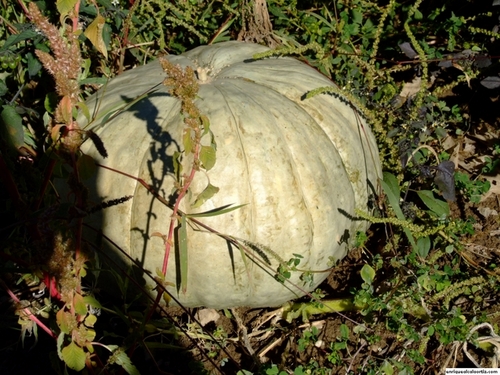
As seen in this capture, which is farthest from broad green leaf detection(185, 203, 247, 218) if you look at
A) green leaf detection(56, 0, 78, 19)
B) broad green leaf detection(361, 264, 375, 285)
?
green leaf detection(56, 0, 78, 19)

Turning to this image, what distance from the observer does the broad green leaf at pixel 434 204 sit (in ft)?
10.3

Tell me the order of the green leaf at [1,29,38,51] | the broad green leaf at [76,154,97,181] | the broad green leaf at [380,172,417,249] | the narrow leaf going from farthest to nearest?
the narrow leaf < the green leaf at [1,29,38,51] < the broad green leaf at [380,172,417,249] < the broad green leaf at [76,154,97,181]

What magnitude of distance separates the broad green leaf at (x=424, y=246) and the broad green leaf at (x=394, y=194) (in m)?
0.04

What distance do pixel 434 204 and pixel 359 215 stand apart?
64cm

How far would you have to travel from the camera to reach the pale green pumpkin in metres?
2.48

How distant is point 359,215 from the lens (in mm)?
2723

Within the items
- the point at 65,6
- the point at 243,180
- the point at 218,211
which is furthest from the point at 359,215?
the point at 65,6

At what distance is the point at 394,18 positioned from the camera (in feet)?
13.9

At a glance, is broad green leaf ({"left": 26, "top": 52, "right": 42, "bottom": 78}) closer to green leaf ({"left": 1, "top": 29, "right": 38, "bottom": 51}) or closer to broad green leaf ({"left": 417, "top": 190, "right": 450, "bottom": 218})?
green leaf ({"left": 1, "top": 29, "right": 38, "bottom": 51})

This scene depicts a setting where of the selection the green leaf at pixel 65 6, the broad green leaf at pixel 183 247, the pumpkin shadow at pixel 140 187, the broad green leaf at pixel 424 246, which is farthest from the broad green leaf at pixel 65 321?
the broad green leaf at pixel 424 246

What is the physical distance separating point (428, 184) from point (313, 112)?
3.00 ft

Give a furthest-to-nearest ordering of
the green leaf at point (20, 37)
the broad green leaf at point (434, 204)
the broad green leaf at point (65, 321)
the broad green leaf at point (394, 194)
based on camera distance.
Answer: the broad green leaf at point (434, 204) → the green leaf at point (20, 37) → the broad green leaf at point (394, 194) → the broad green leaf at point (65, 321)

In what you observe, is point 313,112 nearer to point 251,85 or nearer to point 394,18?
point 251,85

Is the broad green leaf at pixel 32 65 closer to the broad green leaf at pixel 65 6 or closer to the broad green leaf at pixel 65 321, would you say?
the broad green leaf at pixel 65 6
